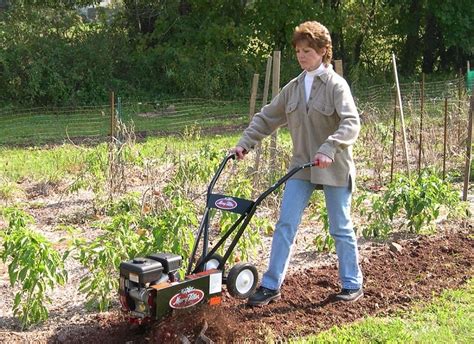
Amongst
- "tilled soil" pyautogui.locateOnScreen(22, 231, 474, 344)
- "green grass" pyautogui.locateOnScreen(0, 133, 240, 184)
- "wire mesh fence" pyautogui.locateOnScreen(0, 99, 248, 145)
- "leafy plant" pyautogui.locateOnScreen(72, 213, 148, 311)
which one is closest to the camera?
"tilled soil" pyautogui.locateOnScreen(22, 231, 474, 344)

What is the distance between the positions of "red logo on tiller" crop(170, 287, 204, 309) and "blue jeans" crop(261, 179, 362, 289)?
877mm

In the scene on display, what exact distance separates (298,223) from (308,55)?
1.11 meters

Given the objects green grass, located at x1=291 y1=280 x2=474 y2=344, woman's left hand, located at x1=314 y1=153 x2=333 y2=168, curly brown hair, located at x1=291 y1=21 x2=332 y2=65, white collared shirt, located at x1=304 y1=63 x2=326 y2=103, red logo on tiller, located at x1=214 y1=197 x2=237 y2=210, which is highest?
curly brown hair, located at x1=291 y1=21 x2=332 y2=65

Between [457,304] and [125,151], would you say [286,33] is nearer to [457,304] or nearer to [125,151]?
[125,151]

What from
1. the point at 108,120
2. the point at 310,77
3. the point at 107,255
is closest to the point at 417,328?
the point at 310,77

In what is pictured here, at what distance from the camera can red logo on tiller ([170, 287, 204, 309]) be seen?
4484 mm

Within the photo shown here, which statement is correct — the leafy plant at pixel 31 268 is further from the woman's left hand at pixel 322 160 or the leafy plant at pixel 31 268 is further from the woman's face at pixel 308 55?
the woman's face at pixel 308 55

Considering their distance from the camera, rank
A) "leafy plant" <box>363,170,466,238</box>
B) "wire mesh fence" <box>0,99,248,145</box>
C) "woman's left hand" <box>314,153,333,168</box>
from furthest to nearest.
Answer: "wire mesh fence" <box>0,99,248,145</box> → "leafy plant" <box>363,170,466,238</box> → "woman's left hand" <box>314,153,333,168</box>

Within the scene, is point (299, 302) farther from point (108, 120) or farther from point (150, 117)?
point (150, 117)

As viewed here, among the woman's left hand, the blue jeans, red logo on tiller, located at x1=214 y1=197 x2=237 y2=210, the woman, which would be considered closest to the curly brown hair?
the woman

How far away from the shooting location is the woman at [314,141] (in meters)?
5.12

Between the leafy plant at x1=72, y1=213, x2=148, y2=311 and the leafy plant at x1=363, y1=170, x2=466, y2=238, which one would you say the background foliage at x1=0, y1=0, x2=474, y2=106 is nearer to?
the leafy plant at x1=363, y1=170, x2=466, y2=238

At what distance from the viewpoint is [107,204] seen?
7789 mm

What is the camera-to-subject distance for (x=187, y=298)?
457 cm
